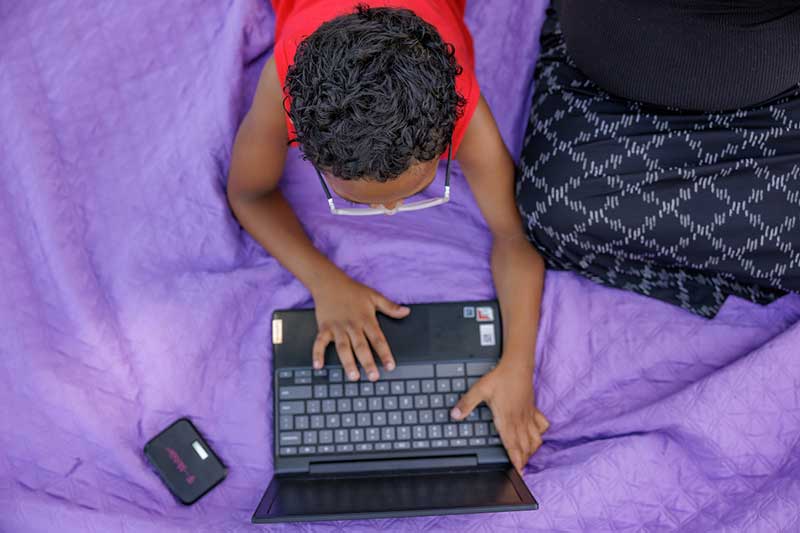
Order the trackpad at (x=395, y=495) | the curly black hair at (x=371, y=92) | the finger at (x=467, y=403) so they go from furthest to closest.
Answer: the finger at (x=467, y=403) → the trackpad at (x=395, y=495) → the curly black hair at (x=371, y=92)

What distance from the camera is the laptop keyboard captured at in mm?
974

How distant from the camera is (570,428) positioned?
3.39 ft

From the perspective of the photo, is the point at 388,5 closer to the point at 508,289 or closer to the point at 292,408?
the point at 508,289

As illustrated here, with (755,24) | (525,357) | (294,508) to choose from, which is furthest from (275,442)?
(755,24)

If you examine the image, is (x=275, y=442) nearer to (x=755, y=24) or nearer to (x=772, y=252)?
(x=772, y=252)

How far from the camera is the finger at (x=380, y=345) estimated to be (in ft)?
3.22

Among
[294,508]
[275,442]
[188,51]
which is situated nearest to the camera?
[294,508]

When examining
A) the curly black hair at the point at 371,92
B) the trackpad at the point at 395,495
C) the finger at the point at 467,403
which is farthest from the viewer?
the finger at the point at 467,403

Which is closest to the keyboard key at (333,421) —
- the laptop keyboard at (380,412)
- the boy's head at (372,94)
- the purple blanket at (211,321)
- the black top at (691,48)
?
the laptop keyboard at (380,412)

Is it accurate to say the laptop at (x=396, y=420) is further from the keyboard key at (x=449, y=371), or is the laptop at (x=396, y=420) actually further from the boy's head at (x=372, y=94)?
the boy's head at (x=372, y=94)

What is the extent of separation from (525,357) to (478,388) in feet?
0.31

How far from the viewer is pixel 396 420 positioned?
0.98m

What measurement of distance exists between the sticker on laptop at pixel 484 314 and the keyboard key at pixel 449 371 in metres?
0.08

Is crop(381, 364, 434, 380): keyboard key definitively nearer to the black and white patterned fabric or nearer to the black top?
the black and white patterned fabric
